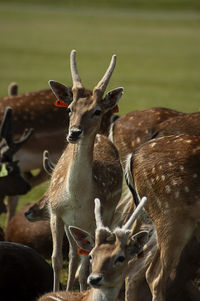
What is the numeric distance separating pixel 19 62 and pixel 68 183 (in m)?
20.6

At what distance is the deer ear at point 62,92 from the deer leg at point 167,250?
46.4 inches

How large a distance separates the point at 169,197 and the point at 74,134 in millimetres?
754

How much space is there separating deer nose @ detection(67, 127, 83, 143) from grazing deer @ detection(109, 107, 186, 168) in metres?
2.04

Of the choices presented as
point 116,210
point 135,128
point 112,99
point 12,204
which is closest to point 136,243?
point 112,99

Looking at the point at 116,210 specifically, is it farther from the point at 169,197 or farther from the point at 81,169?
the point at 169,197

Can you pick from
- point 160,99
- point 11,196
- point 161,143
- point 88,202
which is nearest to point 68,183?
point 88,202

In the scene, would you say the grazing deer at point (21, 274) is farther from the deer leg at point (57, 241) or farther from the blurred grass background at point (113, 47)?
the blurred grass background at point (113, 47)

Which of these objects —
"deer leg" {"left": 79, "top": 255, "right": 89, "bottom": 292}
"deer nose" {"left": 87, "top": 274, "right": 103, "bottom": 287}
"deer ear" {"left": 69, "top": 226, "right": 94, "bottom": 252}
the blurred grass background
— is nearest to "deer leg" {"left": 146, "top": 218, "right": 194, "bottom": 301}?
"deer leg" {"left": 79, "top": 255, "right": 89, "bottom": 292}

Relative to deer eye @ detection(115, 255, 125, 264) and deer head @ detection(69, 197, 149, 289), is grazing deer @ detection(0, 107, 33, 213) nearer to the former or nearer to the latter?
deer head @ detection(69, 197, 149, 289)

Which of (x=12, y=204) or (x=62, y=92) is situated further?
(x=12, y=204)

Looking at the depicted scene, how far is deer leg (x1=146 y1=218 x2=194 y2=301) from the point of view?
558cm

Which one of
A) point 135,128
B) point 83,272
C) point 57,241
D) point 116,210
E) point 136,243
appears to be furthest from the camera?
point 135,128

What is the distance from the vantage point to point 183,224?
18.3 ft

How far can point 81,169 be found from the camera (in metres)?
5.91
